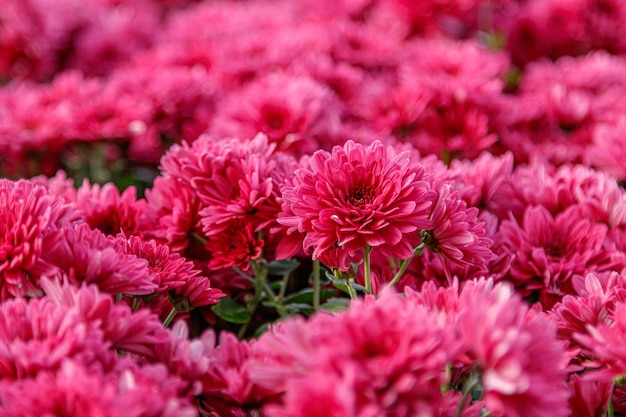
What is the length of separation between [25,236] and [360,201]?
0.43 meters

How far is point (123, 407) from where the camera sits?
2.37 ft

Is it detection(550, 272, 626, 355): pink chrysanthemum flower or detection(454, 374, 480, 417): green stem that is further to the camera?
detection(550, 272, 626, 355): pink chrysanthemum flower

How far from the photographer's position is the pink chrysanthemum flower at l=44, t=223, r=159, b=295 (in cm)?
94

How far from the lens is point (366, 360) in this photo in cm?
76

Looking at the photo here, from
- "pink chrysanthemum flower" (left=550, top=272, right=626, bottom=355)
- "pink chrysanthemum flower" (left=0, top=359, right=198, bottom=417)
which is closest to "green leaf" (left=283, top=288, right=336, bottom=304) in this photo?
"pink chrysanthemum flower" (left=550, top=272, right=626, bottom=355)

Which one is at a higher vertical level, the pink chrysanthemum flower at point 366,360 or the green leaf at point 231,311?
the pink chrysanthemum flower at point 366,360

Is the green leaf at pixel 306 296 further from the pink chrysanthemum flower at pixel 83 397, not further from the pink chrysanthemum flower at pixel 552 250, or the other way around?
the pink chrysanthemum flower at pixel 83 397

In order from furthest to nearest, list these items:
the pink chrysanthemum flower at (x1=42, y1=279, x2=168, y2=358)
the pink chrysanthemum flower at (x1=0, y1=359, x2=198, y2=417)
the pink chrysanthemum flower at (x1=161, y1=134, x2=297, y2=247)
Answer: the pink chrysanthemum flower at (x1=161, y1=134, x2=297, y2=247) → the pink chrysanthemum flower at (x1=42, y1=279, x2=168, y2=358) → the pink chrysanthemum flower at (x1=0, y1=359, x2=198, y2=417)

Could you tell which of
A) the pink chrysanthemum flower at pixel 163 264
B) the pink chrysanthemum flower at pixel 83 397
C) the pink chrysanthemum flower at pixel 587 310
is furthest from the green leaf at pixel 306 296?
the pink chrysanthemum flower at pixel 83 397

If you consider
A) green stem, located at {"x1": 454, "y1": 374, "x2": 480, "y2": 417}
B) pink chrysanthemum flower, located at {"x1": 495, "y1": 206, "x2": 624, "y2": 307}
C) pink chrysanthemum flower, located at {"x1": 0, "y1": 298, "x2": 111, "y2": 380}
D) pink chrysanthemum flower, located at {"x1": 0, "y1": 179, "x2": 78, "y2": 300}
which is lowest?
pink chrysanthemum flower, located at {"x1": 495, "y1": 206, "x2": 624, "y2": 307}

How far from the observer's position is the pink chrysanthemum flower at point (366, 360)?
734 millimetres

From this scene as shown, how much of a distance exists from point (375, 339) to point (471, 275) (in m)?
0.44

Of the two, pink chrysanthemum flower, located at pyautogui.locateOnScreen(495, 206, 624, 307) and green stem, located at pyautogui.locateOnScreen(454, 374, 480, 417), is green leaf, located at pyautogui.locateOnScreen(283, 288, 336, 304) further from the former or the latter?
green stem, located at pyautogui.locateOnScreen(454, 374, 480, 417)

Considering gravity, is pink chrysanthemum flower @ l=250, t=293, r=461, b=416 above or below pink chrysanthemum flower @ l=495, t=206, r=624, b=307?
above
